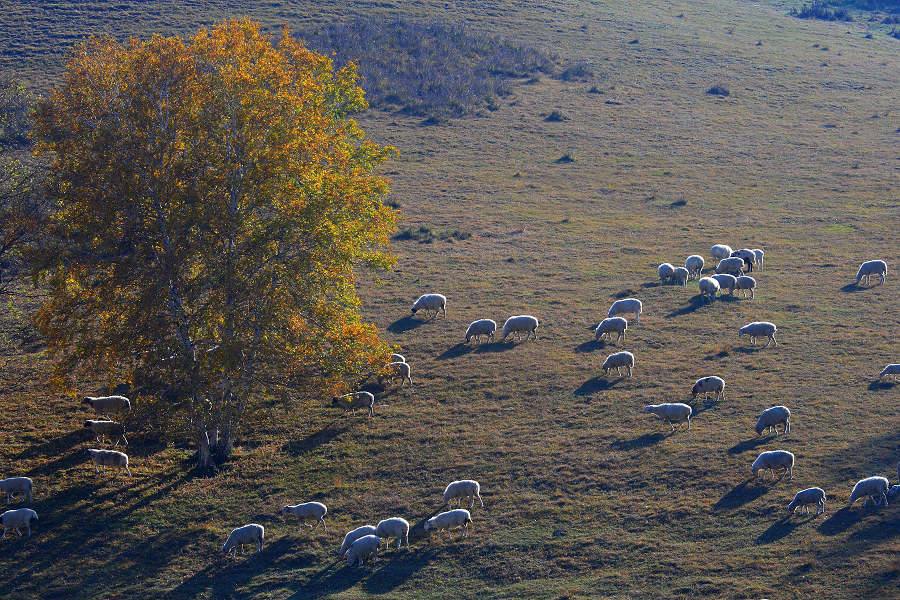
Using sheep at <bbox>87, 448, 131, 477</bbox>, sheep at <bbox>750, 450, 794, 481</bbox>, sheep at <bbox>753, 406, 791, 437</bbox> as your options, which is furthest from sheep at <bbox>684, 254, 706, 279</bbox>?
A: sheep at <bbox>87, 448, 131, 477</bbox>

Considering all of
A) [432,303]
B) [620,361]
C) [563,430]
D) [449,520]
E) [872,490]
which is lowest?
[449,520]

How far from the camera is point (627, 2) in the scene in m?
99.3

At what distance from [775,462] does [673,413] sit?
3.70 meters

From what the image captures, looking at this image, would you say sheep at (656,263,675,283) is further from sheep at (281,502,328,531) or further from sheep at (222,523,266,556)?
sheep at (222,523,266,556)

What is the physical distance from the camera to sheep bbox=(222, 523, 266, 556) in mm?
19547

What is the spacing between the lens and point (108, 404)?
2597 cm

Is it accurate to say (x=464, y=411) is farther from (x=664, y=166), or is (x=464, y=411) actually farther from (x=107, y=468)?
(x=664, y=166)

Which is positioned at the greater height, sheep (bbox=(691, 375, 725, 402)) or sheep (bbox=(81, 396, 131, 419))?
sheep (bbox=(691, 375, 725, 402))

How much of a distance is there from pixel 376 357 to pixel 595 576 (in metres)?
9.36

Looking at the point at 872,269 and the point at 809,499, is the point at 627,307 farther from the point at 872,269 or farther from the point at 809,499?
the point at 809,499

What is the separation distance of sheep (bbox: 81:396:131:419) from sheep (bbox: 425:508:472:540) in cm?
1131

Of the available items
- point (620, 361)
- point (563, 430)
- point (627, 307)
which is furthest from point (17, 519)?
point (627, 307)

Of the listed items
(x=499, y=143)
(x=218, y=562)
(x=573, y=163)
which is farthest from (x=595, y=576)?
(x=499, y=143)

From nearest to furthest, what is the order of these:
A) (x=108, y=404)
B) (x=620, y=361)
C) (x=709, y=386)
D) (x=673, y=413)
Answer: (x=673, y=413) < (x=709, y=386) < (x=108, y=404) < (x=620, y=361)
